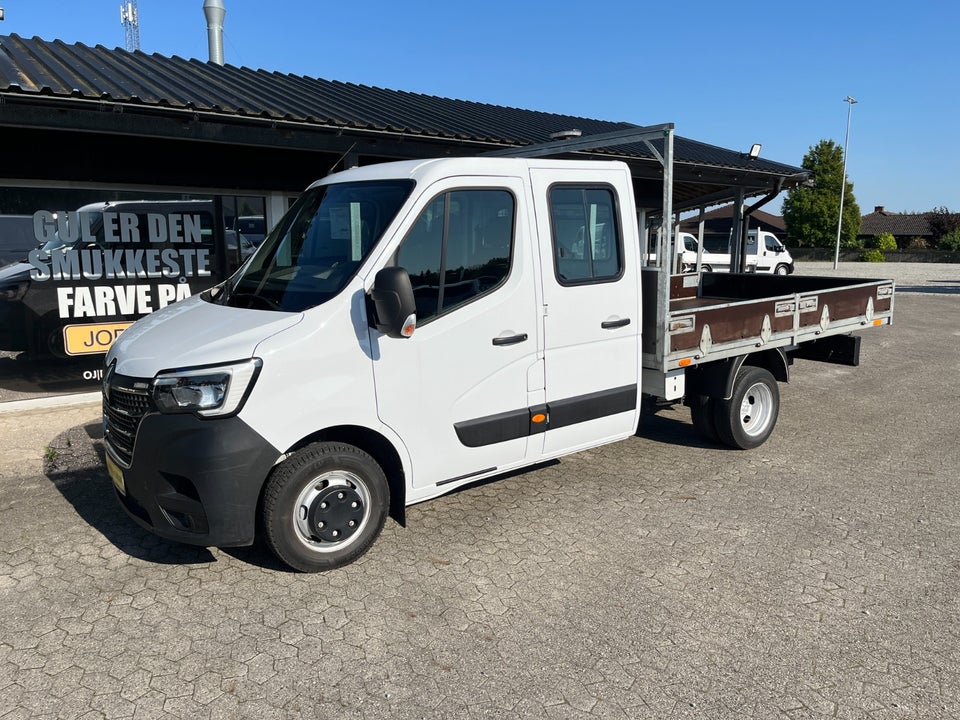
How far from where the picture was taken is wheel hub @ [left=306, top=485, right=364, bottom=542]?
3990 mm

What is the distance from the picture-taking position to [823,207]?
170ft

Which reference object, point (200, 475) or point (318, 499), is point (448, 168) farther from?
point (200, 475)

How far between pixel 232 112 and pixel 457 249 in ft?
13.7

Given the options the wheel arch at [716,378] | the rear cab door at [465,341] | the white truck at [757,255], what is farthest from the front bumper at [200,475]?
the white truck at [757,255]

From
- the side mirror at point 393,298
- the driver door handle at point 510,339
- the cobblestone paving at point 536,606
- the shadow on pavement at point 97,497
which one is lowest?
the cobblestone paving at point 536,606

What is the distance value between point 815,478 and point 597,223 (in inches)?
107

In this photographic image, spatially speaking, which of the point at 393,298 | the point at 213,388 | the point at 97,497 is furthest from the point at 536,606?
the point at 97,497

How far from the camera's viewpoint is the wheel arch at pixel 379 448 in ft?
13.2

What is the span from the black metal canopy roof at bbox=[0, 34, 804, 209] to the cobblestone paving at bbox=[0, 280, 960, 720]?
10.7ft

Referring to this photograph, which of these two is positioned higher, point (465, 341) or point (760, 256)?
point (760, 256)

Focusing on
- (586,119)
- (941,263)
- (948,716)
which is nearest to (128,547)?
(948,716)

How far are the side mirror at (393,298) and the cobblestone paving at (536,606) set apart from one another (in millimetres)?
1457

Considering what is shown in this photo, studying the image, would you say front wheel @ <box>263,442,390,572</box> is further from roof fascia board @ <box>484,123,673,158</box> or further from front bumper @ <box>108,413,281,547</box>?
roof fascia board @ <box>484,123,673,158</box>

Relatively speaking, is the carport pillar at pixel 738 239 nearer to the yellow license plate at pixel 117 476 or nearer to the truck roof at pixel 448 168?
the truck roof at pixel 448 168
